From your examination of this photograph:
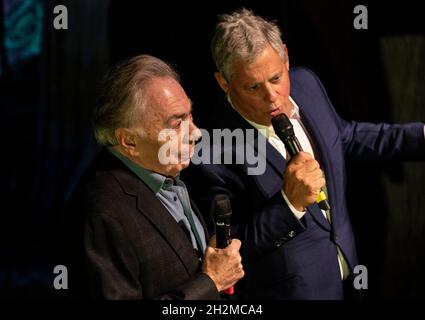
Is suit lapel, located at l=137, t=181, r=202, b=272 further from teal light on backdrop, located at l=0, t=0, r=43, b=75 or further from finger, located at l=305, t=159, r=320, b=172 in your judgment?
teal light on backdrop, located at l=0, t=0, r=43, b=75

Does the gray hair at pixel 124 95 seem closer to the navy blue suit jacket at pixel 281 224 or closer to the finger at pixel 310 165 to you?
the navy blue suit jacket at pixel 281 224

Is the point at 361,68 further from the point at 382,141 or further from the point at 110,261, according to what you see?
the point at 110,261

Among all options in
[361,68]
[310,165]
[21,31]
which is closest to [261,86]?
[310,165]

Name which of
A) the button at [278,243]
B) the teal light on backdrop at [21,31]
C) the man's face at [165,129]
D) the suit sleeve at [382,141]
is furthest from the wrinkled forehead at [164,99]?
the teal light on backdrop at [21,31]

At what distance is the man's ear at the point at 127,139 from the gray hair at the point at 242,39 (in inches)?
19.8

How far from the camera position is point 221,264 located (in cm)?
218

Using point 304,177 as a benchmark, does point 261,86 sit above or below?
above

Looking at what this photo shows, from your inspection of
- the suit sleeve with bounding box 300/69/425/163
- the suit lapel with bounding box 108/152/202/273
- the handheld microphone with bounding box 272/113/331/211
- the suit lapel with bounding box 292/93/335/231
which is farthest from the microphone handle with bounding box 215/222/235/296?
the suit sleeve with bounding box 300/69/425/163

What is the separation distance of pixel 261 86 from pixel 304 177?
0.42 metres

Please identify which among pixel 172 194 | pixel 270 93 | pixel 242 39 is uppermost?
pixel 242 39

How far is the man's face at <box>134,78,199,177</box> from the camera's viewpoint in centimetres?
220

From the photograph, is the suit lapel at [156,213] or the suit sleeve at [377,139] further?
the suit sleeve at [377,139]

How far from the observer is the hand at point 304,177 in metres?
2.22

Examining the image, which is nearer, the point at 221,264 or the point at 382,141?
the point at 221,264
